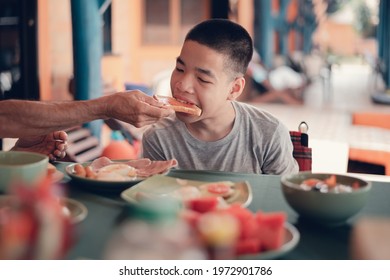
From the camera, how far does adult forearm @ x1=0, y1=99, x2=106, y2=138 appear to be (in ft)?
5.64

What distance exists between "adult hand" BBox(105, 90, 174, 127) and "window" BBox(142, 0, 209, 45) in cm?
911

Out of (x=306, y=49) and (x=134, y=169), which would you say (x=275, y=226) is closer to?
(x=134, y=169)

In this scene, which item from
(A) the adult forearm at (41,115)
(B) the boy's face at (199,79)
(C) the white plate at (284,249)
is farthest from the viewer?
(B) the boy's face at (199,79)

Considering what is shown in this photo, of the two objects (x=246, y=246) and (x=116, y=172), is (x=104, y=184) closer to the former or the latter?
(x=116, y=172)

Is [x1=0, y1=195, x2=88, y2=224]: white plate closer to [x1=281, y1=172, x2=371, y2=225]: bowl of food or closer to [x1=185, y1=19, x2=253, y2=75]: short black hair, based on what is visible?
[x1=281, y1=172, x2=371, y2=225]: bowl of food

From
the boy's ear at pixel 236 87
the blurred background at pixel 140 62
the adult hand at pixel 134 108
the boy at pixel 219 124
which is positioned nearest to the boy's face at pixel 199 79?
the boy at pixel 219 124

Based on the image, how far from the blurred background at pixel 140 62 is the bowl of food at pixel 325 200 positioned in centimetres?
188

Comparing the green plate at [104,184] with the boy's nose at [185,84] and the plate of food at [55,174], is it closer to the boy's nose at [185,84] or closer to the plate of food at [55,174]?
the plate of food at [55,174]

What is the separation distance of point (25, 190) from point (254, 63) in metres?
11.2

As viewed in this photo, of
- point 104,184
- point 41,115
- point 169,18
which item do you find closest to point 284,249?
point 104,184

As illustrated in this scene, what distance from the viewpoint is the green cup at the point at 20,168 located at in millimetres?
1287

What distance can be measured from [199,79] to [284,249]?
3.73 feet

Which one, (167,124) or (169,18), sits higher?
(169,18)

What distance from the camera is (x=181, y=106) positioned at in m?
2.03
